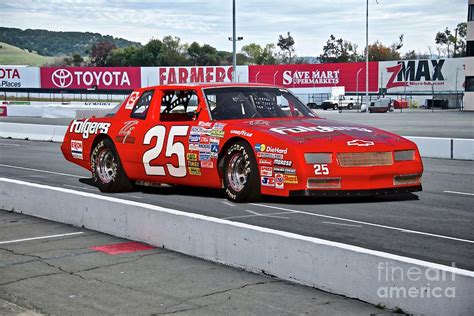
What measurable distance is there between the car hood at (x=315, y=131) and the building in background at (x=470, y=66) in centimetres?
5930

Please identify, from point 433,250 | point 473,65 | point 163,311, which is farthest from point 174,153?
point 473,65

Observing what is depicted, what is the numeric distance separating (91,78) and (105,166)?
77146 mm

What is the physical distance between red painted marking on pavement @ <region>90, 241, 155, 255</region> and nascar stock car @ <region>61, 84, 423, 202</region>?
2.06 metres

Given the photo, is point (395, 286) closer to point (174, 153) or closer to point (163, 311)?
point (163, 311)

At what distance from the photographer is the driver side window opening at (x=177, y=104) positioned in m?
11.4

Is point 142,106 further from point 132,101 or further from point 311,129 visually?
point 311,129

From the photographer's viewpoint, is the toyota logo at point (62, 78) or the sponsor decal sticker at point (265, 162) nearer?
the sponsor decal sticker at point (265, 162)

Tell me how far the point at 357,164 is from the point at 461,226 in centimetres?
139

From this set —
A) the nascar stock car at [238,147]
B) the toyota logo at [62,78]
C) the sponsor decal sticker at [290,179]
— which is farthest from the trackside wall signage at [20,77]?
the sponsor decal sticker at [290,179]

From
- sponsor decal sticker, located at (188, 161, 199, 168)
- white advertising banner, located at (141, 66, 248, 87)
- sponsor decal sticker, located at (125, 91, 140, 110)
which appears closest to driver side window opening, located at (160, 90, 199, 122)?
sponsor decal sticker, located at (125, 91, 140, 110)

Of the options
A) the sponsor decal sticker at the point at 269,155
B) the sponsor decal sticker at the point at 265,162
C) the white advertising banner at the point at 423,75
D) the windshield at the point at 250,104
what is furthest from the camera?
the white advertising banner at the point at 423,75

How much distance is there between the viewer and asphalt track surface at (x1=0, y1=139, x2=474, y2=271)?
26.6ft

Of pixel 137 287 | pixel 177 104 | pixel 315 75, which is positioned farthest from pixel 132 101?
pixel 315 75

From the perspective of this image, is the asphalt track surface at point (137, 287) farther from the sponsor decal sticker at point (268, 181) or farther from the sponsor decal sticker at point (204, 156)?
the sponsor decal sticker at point (204, 156)
